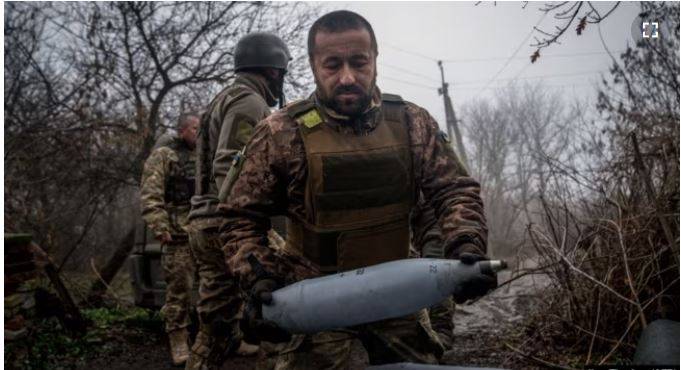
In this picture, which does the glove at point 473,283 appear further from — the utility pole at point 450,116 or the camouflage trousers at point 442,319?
the utility pole at point 450,116

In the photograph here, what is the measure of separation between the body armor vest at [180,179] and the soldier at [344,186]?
2.49m

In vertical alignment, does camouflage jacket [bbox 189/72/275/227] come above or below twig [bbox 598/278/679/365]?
above

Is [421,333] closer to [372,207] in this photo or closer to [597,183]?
[372,207]

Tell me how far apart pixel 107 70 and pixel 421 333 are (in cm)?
586

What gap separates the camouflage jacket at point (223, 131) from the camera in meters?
2.81

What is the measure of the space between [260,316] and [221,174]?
3.63 ft

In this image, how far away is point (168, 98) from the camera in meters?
7.07

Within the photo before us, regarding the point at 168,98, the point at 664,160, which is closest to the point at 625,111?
the point at 664,160

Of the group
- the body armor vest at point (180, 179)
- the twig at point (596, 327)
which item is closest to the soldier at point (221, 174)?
the body armor vest at point (180, 179)

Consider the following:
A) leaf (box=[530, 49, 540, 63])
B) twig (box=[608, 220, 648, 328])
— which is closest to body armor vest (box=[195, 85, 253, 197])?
leaf (box=[530, 49, 540, 63])

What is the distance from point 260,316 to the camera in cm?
183

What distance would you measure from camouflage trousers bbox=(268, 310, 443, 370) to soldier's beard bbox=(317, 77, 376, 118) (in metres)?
0.77

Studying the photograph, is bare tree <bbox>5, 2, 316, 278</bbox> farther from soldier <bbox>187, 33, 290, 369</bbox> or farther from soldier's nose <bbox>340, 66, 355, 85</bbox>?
soldier's nose <bbox>340, 66, 355, 85</bbox>

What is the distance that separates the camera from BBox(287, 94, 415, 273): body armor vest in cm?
203
